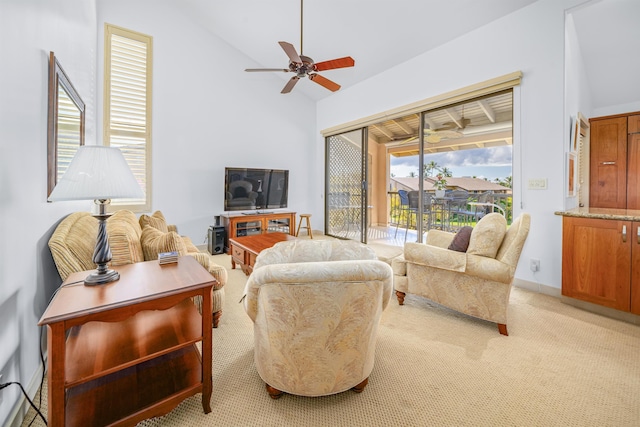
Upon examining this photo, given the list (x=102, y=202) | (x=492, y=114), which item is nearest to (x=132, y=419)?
(x=102, y=202)

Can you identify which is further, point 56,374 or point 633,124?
point 633,124

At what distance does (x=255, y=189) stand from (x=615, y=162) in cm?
517

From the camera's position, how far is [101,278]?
1323 millimetres

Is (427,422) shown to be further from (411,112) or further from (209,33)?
(209,33)

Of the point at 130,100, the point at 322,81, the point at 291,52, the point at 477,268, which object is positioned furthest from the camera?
the point at 130,100

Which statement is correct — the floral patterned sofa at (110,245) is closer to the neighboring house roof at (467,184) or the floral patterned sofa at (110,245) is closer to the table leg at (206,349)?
the table leg at (206,349)

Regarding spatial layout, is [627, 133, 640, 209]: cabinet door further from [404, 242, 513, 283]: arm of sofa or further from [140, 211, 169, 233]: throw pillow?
[140, 211, 169, 233]: throw pillow

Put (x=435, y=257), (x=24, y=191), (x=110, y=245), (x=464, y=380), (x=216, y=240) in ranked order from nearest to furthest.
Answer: (x=24, y=191) → (x=464, y=380) → (x=110, y=245) → (x=435, y=257) → (x=216, y=240)

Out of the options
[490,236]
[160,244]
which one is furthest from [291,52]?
[490,236]

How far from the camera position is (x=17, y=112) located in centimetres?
128

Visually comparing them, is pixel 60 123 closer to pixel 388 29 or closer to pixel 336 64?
pixel 336 64

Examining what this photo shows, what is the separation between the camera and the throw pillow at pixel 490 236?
2096 mm

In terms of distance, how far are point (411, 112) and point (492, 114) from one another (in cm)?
108

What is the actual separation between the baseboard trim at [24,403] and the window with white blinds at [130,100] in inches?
118
